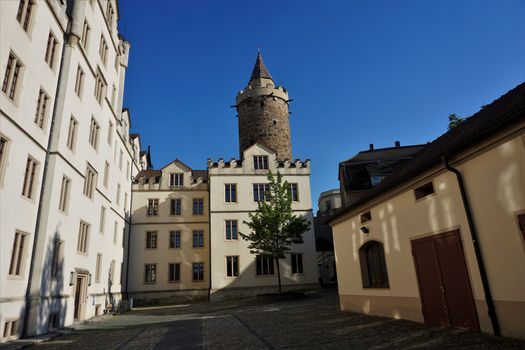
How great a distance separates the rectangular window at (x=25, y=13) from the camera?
13707 millimetres

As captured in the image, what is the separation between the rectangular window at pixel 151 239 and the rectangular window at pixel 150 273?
1787 millimetres

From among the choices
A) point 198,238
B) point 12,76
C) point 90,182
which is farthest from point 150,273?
point 12,76

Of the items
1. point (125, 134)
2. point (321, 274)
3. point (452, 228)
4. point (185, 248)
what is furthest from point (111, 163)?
point (321, 274)

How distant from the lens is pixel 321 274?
5381 centimetres

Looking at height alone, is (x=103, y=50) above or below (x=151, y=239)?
above

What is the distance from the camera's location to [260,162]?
116 feet

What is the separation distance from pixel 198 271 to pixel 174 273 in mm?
2239

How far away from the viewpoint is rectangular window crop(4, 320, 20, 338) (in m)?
12.2

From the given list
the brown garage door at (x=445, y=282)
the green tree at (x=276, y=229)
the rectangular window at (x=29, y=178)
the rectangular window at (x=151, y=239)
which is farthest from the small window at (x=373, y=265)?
the rectangular window at (x=151, y=239)

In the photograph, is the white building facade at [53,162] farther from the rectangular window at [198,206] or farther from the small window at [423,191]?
the small window at [423,191]

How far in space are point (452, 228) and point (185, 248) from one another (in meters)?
28.4

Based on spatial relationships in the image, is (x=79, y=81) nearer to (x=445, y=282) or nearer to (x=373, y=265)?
(x=373, y=265)

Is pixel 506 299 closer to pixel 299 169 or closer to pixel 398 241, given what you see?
pixel 398 241

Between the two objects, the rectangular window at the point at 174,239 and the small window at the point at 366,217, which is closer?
the small window at the point at 366,217
